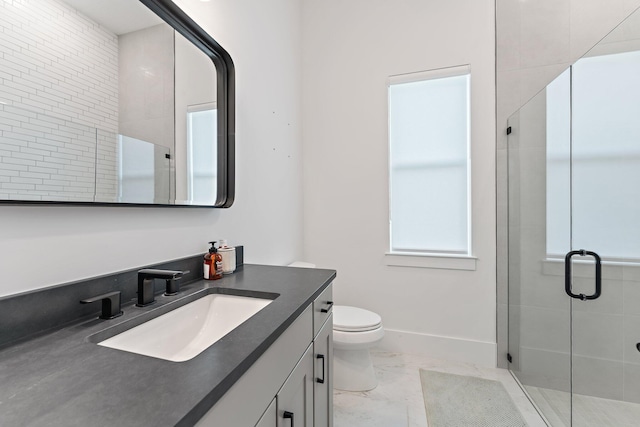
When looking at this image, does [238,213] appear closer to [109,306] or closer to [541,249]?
[109,306]

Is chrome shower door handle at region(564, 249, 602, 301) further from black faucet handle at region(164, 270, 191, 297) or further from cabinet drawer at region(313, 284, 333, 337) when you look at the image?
black faucet handle at region(164, 270, 191, 297)

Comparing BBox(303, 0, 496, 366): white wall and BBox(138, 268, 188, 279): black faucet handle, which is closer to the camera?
BBox(138, 268, 188, 279): black faucet handle

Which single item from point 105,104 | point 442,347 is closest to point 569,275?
point 442,347

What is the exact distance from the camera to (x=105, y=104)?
86cm

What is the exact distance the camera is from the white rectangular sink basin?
2.55 feet

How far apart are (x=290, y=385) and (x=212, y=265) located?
60cm

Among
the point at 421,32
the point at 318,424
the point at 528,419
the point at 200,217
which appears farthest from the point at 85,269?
the point at 421,32

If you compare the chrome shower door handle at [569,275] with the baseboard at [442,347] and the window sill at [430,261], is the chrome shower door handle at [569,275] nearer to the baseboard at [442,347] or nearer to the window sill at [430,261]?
the window sill at [430,261]

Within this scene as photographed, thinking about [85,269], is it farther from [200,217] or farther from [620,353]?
[620,353]

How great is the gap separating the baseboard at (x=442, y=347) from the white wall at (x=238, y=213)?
106cm

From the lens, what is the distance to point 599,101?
1407mm

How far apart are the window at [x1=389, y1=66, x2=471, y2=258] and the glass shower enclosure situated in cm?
55

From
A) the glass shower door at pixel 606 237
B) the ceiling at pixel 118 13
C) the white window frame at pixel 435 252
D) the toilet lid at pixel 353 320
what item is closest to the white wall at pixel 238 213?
the ceiling at pixel 118 13

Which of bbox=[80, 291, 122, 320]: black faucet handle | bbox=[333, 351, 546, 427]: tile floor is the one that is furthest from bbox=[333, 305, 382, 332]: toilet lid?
bbox=[80, 291, 122, 320]: black faucet handle
